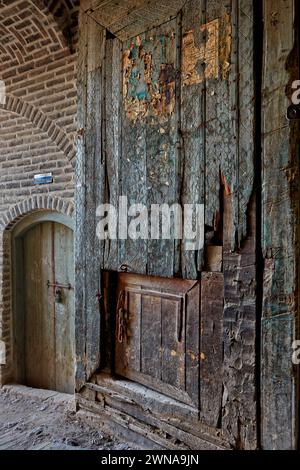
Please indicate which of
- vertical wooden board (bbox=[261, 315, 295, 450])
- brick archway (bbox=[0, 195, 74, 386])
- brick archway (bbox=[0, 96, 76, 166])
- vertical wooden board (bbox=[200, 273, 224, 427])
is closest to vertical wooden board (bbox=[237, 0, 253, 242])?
vertical wooden board (bbox=[200, 273, 224, 427])

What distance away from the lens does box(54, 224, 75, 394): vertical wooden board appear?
387cm

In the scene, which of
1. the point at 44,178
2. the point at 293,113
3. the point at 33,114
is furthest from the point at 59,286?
the point at 293,113

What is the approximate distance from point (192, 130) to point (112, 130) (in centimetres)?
77

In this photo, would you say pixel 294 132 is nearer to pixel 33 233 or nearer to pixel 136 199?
pixel 136 199

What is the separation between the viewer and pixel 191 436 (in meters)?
2.25

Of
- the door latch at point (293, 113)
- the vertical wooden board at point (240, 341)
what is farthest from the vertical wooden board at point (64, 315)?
the door latch at point (293, 113)

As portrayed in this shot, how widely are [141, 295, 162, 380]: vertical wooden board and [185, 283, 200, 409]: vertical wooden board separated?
26cm

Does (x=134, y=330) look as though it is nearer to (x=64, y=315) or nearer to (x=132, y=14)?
(x=64, y=315)

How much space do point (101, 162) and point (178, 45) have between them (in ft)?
3.38

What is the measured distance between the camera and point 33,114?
376 centimetres

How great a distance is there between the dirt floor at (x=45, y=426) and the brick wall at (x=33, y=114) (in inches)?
26.0

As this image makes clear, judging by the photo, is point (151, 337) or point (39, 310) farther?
point (39, 310)

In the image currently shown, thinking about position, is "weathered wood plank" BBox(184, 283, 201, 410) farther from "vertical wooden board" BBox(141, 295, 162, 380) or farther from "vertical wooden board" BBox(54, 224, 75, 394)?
"vertical wooden board" BBox(54, 224, 75, 394)

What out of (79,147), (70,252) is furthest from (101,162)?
(70,252)
